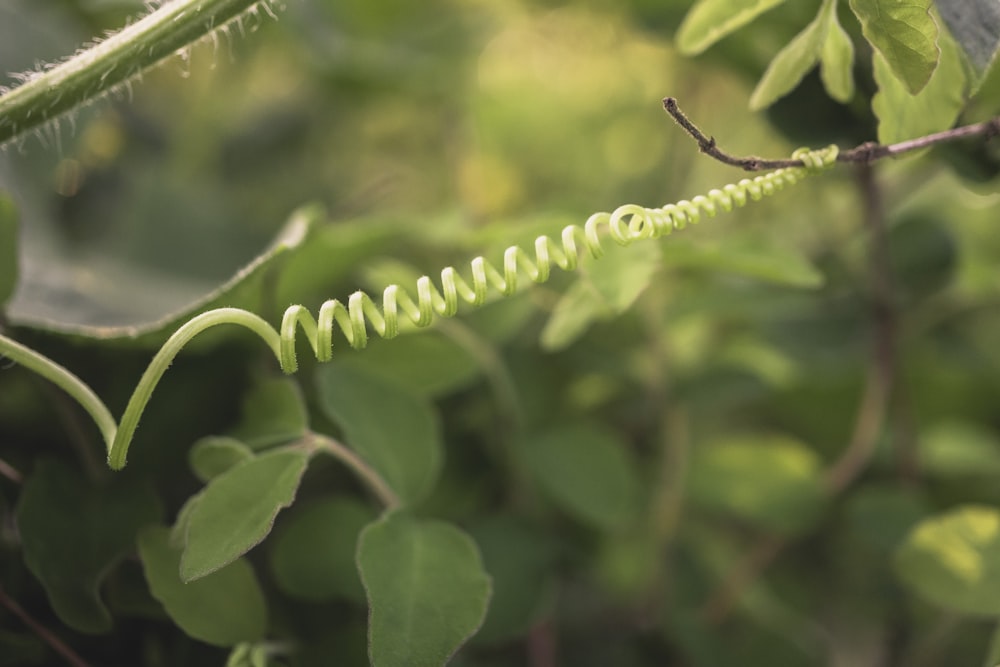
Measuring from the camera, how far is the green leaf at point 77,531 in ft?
1.41

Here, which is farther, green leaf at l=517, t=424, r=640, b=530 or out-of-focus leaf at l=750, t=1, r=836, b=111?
green leaf at l=517, t=424, r=640, b=530

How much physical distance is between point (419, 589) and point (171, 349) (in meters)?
0.15

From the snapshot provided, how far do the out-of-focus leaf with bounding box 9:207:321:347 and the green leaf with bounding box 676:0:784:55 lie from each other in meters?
0.23

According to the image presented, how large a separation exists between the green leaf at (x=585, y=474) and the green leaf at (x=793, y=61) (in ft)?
0.87

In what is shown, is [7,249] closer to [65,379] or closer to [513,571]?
[65,379]

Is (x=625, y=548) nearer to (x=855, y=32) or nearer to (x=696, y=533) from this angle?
(x=696, y=533)

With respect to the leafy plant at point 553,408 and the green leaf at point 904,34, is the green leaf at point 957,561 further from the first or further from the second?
the green leaf at point 904,34

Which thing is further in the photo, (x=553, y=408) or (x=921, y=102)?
(x=553, y=408)

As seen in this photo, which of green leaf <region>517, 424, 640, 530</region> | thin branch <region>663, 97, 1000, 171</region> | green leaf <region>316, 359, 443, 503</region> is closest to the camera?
thin branch <region>663, 97, 1000, 171</region>

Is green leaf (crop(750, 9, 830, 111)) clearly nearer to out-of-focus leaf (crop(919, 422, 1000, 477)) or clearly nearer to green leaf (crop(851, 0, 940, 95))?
green leaf (crop(851, 0, 940, 95))

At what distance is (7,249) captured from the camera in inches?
19.7

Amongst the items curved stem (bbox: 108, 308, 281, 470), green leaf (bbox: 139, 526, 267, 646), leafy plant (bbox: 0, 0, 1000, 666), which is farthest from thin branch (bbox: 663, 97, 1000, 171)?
green leaf (bbox: 139, 526, 267, 646)

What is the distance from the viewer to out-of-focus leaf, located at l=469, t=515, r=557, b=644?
51 cm

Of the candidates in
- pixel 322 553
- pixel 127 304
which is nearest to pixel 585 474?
pixel 322 553
